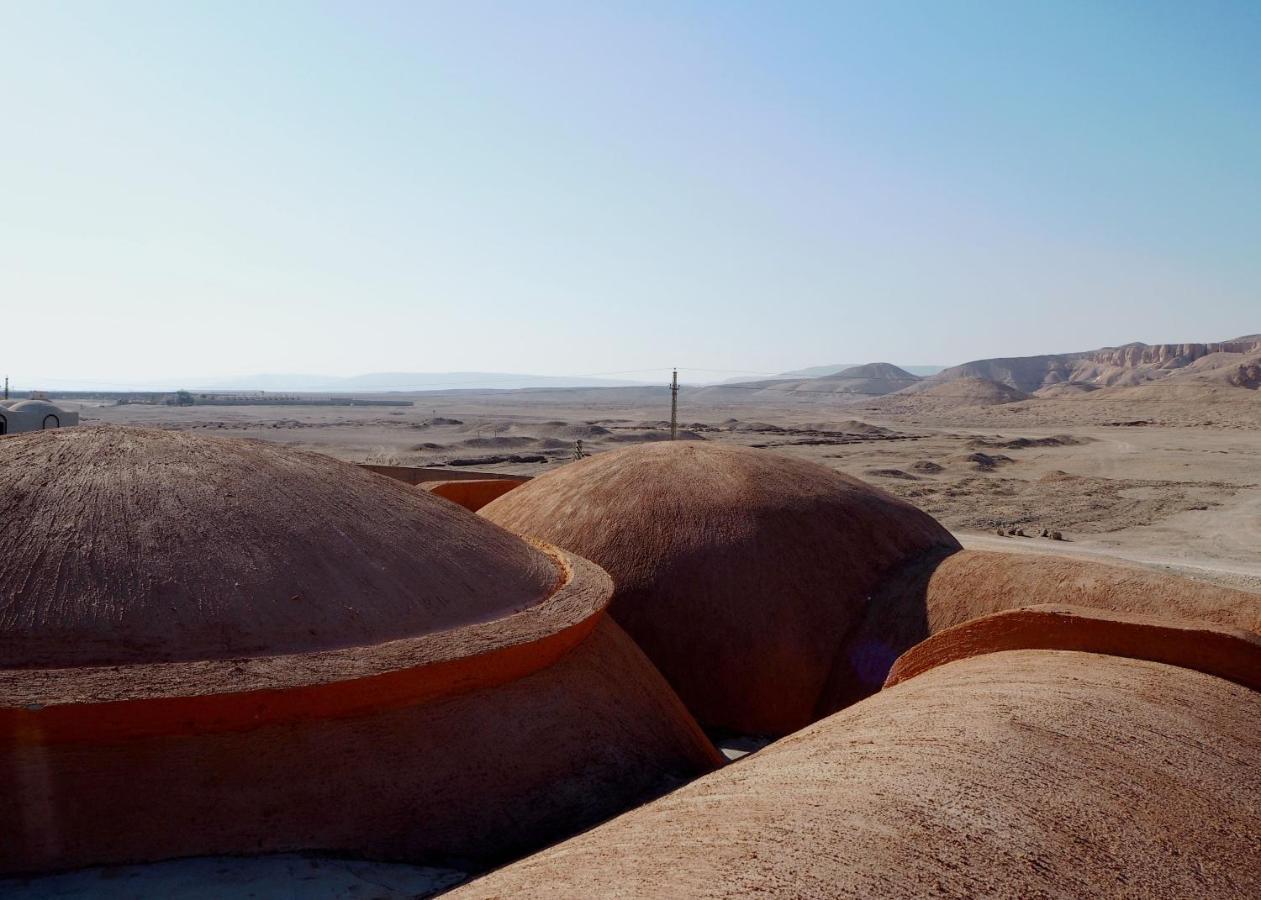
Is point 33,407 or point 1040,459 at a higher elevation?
point 33,407

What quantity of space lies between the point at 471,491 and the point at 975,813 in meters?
10.7

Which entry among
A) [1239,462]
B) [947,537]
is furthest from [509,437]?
[947,537]

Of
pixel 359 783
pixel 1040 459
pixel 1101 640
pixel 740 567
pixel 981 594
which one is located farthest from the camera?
pixel 1040 459

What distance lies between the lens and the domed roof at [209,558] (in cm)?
466

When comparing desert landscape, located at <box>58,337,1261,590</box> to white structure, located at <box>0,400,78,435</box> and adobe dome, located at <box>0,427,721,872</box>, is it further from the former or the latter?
adobe dome, located at <box>0,427,721,872</box>

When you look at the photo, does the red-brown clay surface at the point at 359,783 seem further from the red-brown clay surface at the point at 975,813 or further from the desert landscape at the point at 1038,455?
the desert landscape at the point at 1038,455

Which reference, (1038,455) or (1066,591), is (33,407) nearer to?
(1066,591)

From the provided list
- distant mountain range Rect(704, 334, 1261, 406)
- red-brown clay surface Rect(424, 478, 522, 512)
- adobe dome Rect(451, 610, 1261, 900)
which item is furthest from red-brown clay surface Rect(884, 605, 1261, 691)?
distant mountain range Rect(704, 334, 1261, 406)

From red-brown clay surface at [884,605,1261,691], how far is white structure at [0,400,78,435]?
25.1m

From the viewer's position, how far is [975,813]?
3.39 m

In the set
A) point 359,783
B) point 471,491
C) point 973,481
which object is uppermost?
point 471,491

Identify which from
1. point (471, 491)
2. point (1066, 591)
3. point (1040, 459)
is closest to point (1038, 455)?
point (1040, 459)

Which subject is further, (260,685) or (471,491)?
(471,491)

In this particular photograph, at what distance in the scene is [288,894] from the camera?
4.34 m
